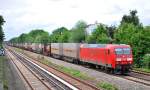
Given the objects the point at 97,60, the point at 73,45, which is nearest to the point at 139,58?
the point at 97,60

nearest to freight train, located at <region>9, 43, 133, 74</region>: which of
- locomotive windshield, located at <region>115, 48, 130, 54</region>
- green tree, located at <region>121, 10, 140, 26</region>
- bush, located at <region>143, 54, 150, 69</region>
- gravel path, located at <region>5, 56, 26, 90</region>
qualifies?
locomotive windshield, located at <region>115, 48, 130, 54</region>

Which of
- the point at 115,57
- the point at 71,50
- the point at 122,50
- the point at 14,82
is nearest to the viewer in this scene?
the point at 14,82

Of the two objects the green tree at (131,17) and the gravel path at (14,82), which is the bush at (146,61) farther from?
the green tree at (131,17)

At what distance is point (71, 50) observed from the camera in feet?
191

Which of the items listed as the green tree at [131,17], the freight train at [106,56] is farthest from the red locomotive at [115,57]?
the green tree at [131,17]

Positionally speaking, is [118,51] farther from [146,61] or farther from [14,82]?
[14,82]

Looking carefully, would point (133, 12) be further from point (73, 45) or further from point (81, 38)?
point (73, 45)

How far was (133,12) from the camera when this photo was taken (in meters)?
94.0

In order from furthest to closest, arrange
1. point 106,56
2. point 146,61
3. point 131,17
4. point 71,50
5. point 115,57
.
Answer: point 131,17
point 71,50
point 146,61
point 106,56
point 115,57

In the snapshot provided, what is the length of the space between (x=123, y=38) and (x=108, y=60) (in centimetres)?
1368

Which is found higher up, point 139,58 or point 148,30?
point 148,30

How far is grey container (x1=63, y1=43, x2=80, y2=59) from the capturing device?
5441 centimetres

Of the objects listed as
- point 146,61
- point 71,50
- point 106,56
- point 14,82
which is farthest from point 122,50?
point 71,50

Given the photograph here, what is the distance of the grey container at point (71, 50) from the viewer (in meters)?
54.4
